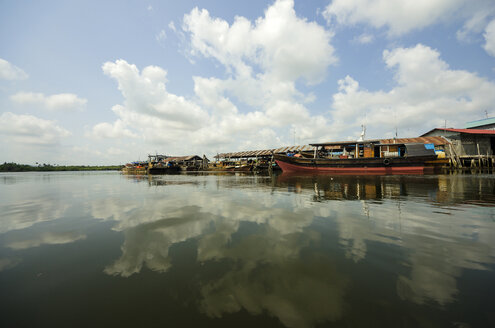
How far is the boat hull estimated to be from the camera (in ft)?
74.0

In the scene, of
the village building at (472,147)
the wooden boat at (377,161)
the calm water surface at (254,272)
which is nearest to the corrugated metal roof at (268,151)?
the wooden boat at (377,161)

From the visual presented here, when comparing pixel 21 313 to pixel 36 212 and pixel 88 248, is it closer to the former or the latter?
pixel 88 248

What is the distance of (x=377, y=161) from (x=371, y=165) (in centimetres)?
82

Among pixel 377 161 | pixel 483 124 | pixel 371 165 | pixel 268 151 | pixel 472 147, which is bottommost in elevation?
pixel 371 165

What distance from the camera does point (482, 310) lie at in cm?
191

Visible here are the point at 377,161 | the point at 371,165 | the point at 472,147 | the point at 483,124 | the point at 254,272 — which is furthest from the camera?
the point at 483,124

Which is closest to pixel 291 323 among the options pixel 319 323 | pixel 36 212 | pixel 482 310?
pixel 319 323

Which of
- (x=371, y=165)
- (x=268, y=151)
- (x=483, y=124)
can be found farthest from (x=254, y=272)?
(x=483, y=124)

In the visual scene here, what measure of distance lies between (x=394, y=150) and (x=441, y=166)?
28.7ft

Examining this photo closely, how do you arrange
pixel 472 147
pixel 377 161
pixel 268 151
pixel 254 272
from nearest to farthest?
pixel 254 272, pixel 377 161, pixel 472 147, pixel 268 151

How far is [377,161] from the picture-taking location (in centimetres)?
2320

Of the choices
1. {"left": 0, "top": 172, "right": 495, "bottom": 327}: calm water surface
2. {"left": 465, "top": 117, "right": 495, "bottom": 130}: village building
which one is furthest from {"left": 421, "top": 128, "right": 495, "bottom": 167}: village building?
{"left": 0, "top": 172, "right": 495, "bottom": 327}: calm water surface

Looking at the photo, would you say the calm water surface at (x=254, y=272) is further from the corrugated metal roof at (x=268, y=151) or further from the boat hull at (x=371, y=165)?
the corrugated metal roof at (x=268, y=151)

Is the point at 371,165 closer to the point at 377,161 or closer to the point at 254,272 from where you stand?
the point at 377,161
